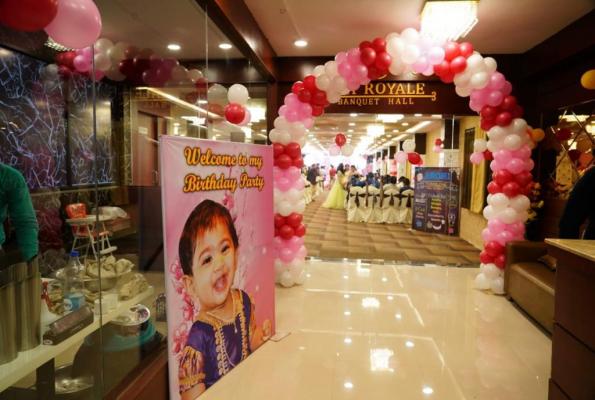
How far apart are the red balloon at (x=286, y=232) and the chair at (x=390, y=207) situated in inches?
197

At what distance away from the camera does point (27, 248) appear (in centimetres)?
181

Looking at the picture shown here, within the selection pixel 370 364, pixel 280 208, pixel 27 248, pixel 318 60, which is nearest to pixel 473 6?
pixel 318 60

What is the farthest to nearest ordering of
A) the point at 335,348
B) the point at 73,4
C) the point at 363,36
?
the point at 363,36 < the point at 335,348 < the point at 73,4

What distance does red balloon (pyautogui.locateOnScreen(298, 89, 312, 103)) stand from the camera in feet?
13.9

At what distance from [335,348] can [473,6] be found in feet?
10.7

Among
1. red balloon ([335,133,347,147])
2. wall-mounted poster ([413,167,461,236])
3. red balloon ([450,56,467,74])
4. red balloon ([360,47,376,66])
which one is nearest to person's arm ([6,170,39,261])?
red balloon ([360,47,376,66])

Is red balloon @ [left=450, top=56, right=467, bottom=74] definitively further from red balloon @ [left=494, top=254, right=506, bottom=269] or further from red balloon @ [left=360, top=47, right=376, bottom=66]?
red balloon @ [left=494, top=254, right=506, bottom=269]

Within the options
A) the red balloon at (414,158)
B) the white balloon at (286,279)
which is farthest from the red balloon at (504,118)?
the red balloon at (414,158)

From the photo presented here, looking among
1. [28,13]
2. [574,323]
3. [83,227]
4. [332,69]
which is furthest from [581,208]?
[83,227]

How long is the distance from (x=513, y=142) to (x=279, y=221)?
9.11ft

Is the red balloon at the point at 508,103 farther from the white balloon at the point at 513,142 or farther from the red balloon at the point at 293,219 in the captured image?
the red balloon at the point at 293,219

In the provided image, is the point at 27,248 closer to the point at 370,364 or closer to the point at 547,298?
the point at 370,364

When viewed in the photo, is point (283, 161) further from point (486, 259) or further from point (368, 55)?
point (486, 259)

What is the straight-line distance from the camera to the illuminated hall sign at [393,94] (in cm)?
548
